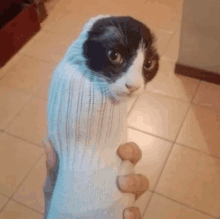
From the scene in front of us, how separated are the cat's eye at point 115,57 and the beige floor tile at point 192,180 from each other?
635mm

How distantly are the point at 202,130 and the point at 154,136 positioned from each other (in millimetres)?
171

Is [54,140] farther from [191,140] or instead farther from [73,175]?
[191,140]

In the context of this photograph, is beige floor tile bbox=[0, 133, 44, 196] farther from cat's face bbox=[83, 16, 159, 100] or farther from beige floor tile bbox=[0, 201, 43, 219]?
cat's face bbox=[83, 16, 159, 100]

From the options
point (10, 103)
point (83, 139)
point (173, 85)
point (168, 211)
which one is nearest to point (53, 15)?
point (10, 103)

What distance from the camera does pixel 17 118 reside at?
938 millimetres

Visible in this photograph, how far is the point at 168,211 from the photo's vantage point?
28.3 inches

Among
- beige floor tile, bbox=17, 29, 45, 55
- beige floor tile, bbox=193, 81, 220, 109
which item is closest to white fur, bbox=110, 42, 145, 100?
beige floor tile, bbox=193, 81, 220, 109

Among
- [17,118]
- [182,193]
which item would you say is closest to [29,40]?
[17,118]

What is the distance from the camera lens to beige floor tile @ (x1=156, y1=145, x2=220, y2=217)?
28.6 inches

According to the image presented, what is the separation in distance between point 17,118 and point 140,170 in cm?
50

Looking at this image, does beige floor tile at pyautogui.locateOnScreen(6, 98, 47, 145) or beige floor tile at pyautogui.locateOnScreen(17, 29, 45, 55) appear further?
beige floor tile at pyautogui.locateOnScreen(17, 29, 45, 55)

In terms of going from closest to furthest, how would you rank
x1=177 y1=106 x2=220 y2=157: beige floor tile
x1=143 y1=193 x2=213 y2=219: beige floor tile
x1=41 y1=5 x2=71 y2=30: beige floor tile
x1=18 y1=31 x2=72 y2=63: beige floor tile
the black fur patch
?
the black fur patch < x1=143 y1=193 x2=213 y2=219: beige floor tile < x1=177 y1=106 x2=220 y2=157: beige floor tile < x1=18 y1=31 x2=72 y2=63: beige floor tile < x1=41 y1=5 x2=71 y2=30: beige floor tile

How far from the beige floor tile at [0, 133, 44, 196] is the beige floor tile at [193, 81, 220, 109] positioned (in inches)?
24.0

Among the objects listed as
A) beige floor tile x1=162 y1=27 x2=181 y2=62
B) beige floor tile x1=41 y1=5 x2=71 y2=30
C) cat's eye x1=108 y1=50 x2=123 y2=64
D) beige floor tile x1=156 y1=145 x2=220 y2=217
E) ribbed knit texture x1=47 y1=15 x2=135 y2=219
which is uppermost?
cat's eye x1=108 y1=50 x2=123 y2=64
